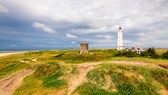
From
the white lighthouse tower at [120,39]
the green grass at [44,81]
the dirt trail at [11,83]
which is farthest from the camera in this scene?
the white lighthouse tower at [120,39]

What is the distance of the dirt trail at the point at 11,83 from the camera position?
25.1 meters

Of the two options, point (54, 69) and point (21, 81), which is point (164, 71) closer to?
point (54, 69)

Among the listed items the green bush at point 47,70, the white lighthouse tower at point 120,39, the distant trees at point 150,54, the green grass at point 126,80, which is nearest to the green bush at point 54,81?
the green bush at point 47,70

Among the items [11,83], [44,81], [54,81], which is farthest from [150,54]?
Result: [11,83]

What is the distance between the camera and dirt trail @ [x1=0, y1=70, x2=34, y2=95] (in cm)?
2512

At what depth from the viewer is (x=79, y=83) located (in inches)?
901

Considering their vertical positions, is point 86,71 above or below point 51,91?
above

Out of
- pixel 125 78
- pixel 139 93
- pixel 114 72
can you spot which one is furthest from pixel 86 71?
pixel 139 93

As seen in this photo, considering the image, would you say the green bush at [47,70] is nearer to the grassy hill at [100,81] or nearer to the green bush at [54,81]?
the grassy hill at [100,81]

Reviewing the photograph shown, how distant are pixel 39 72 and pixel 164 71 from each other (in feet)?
63.6

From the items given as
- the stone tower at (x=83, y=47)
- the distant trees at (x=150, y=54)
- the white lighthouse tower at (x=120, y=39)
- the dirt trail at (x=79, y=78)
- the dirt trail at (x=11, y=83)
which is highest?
the white lighthouse tower at (x=120, y=39)

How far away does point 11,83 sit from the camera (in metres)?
27.3

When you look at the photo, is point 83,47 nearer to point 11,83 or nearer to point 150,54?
point 150,54

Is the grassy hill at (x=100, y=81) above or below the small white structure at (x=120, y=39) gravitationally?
below
